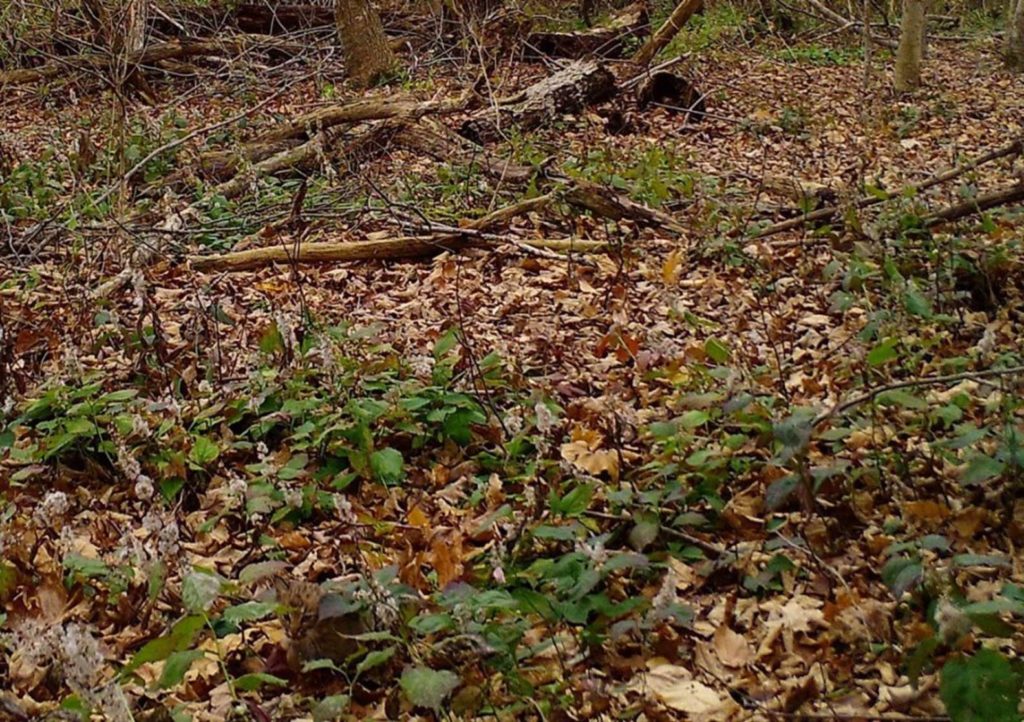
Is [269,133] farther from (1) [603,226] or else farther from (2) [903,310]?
(2) [903,310]

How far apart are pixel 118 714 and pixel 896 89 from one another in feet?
36.3

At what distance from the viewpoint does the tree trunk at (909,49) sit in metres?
10.6

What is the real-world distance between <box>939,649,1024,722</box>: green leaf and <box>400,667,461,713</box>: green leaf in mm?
1068

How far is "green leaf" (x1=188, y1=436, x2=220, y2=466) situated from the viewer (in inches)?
147

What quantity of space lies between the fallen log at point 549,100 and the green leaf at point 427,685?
262 inches

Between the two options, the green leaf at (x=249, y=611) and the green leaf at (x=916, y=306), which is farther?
the green leaf at (x=916, y=306)

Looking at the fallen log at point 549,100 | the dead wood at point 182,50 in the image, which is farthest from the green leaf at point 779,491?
the dead wood at point 182,50

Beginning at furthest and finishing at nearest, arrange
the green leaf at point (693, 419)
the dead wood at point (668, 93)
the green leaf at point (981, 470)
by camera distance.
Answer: the dead wood at point (668, 93), the green leaf at point (693, 419), the green leaf at point (981, 470)

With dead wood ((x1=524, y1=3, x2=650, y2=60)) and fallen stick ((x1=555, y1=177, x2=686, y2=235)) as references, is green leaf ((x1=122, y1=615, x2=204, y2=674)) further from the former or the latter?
dead wood ((x1=524, y1=3, x2=650, y2=60))

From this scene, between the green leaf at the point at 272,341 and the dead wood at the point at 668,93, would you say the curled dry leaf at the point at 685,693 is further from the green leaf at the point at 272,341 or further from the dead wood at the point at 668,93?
the dead wood at the point at 668,93

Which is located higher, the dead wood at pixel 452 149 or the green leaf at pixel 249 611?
the green leaf at pixel 249 611

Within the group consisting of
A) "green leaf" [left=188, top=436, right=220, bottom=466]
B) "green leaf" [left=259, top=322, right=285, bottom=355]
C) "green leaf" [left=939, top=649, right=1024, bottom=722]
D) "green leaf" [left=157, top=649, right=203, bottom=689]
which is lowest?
"green leaf" [left=188, top=436, right=220, bottom=466]

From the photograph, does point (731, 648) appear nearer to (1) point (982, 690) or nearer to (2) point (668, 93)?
(1) point (982, 690)

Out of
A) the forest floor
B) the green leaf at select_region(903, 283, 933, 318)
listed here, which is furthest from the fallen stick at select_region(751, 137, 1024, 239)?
the green leaf at select_region(903, 283, 933, 318)
